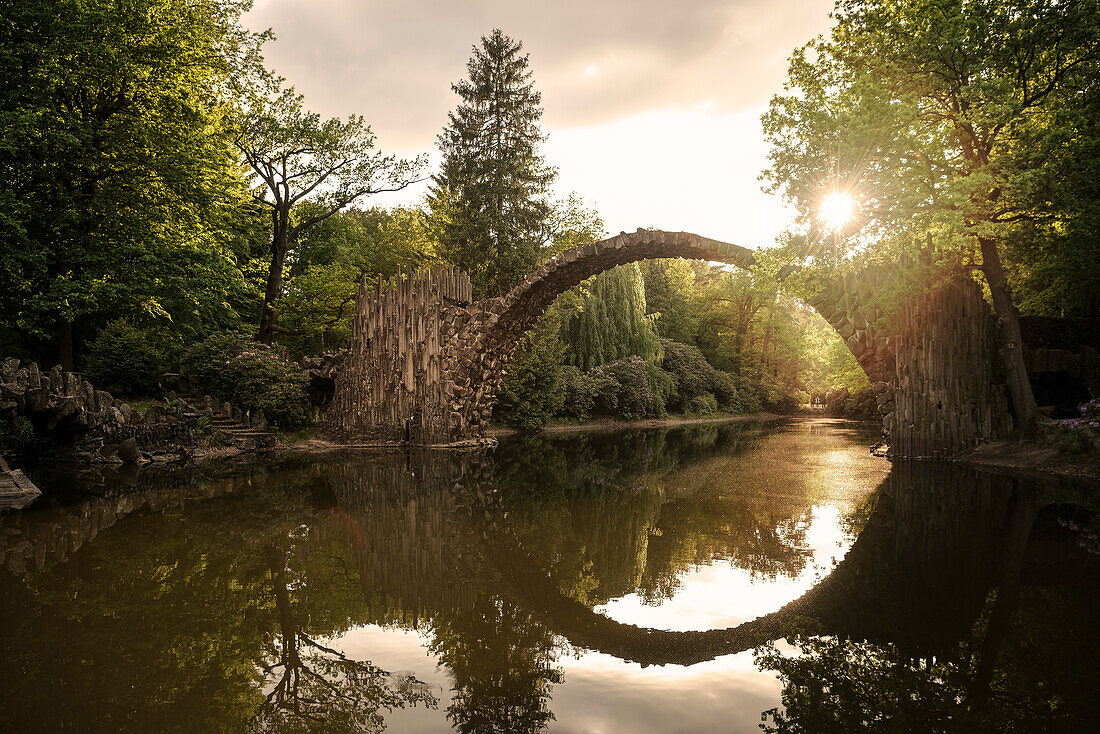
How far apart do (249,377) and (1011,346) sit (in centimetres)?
1827

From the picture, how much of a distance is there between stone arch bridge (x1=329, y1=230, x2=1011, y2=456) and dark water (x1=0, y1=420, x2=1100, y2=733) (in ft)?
14.4

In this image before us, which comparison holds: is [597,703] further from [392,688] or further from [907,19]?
[907,19]

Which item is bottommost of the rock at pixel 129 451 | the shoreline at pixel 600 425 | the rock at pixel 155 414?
the shoreline at pixel 600 425

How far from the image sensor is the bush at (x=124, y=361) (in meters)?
18.9

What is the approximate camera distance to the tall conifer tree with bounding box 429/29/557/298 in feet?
76.6

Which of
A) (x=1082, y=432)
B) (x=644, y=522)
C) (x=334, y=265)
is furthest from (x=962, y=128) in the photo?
(x=334, y=265)

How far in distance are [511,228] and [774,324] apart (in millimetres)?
27064

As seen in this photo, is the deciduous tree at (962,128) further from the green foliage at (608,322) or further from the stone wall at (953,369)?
the green foliage at (608,322)

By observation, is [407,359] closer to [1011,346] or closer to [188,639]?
[188,639]

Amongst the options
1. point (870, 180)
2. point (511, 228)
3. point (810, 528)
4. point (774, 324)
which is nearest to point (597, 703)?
point (810, 528)

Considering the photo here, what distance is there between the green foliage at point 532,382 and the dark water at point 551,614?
15.4 m

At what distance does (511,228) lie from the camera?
23.6 metres

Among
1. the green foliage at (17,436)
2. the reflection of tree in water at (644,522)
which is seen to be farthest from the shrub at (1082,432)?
the green foliage at (17,436)

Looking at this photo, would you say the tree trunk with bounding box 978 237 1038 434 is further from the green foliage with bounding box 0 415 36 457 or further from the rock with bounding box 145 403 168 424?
the green foliage with bounding box 0 415 36 457
